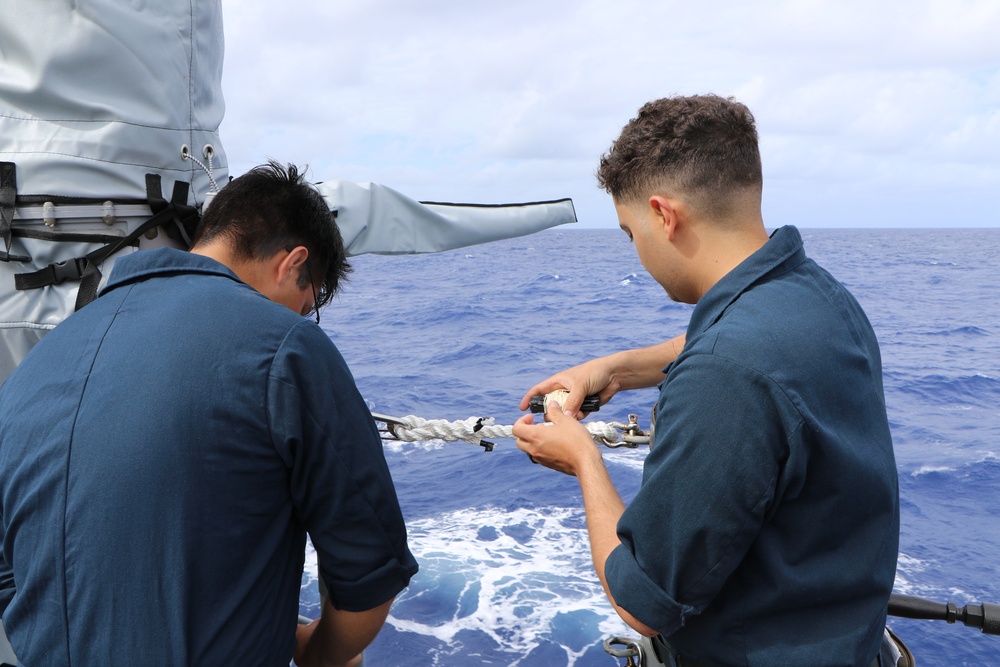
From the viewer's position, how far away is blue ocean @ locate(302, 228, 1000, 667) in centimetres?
591

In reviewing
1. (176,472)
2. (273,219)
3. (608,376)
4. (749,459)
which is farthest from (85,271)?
(749,459)

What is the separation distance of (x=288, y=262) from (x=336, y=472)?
22.1 inches

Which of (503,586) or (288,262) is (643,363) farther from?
(503,586)

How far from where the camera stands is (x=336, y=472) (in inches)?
58.0

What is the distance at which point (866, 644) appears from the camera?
142 centimetres

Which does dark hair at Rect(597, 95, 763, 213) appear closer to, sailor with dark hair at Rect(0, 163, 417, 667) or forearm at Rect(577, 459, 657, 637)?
forearm at Rect(577, 459, 657, 637)

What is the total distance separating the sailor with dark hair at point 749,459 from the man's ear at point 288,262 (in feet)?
2.64

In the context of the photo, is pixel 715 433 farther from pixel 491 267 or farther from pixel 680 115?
pixel 491 267

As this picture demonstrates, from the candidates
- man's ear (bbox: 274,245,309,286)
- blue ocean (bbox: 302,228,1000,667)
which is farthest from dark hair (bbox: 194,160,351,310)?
blue ocean (bbox: 302,228,1000,667)

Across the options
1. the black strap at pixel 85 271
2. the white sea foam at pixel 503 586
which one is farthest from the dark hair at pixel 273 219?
the white sea foam at pixel 503 586

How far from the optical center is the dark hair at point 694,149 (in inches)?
60.8

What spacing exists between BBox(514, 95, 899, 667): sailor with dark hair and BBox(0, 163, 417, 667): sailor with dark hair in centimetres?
55

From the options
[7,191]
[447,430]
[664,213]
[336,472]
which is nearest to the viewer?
[336,472]

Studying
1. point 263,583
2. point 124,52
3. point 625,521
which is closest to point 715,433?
point 625,521
